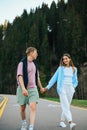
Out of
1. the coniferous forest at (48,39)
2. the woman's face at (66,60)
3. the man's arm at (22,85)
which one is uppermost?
the coniferous forest at (48,39)

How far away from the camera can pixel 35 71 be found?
38.8 feet

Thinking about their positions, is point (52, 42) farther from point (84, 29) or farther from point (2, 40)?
point (2, 40)

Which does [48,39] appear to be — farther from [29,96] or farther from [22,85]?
[22,85]

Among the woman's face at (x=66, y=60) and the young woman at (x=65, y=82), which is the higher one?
the woman's face at (x=66, y=60)

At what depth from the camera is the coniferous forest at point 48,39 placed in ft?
385

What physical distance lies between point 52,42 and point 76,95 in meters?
43.9

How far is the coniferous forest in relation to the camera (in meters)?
118

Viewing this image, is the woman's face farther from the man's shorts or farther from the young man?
the man's shorts

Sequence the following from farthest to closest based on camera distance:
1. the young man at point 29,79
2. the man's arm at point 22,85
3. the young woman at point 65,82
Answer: the young woman at point 65,82
the young man at point 29,79
the man's arm at point 22,85

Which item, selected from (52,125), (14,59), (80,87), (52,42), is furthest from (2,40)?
(52,125)

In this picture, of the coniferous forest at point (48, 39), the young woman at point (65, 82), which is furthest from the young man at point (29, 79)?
the coniferous forest at point (48, 39)

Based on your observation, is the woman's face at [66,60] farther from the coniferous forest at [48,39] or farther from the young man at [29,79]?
the coniferous forest at [48,39]

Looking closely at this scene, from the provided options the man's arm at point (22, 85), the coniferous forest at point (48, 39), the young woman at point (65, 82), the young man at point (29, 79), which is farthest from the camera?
the coniferous forest at point (48, 39)

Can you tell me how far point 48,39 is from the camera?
463 ft
